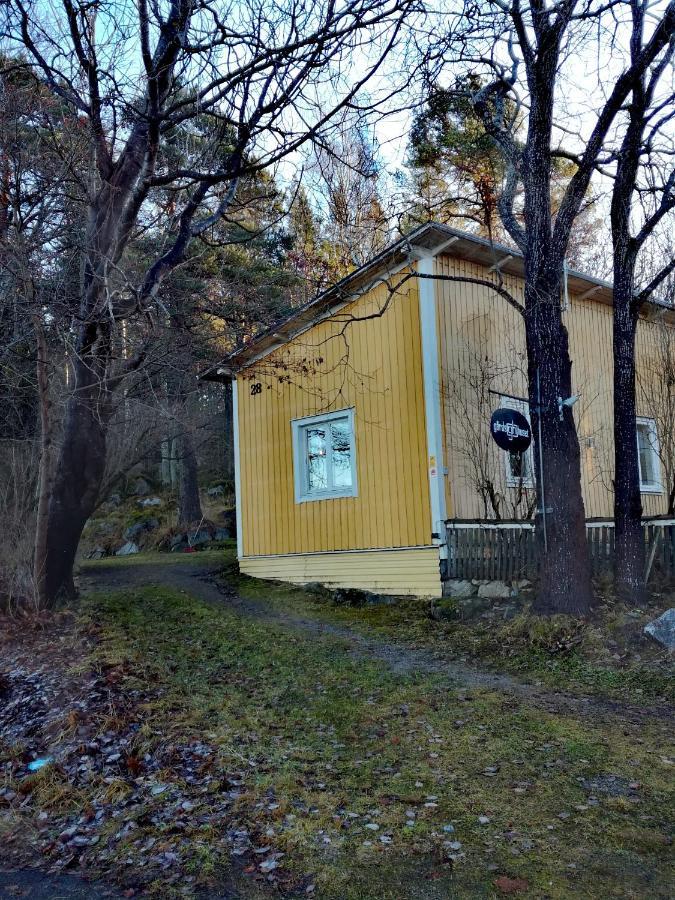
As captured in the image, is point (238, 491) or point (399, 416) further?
point (238, 491)

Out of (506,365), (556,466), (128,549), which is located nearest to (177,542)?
(128,549)

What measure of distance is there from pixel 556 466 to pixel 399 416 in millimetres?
3482

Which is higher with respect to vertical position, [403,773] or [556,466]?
[556,466]

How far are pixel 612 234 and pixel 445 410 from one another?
3.45 m

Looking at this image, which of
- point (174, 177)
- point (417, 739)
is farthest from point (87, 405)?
point (417, 739)

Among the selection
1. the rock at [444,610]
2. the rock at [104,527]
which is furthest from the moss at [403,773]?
the rock at [104,527]

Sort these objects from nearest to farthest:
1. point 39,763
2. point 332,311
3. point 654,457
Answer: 1. point 39,763
2. point 332,311
3. point 654,457

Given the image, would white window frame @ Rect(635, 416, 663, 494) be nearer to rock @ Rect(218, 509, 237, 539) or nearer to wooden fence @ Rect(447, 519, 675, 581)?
wooden fence @ Rect(447, 519, 675, 581)

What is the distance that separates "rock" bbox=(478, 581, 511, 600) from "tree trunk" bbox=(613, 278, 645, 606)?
1.66 m

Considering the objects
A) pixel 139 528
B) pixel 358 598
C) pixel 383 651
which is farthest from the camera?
pixel 139 528

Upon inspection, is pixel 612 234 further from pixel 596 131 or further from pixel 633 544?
pixel 633 544

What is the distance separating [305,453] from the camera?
44.3 ft

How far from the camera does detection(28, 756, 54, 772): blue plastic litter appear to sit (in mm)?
5476

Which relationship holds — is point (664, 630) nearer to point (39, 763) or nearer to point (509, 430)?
point (509, 430)
